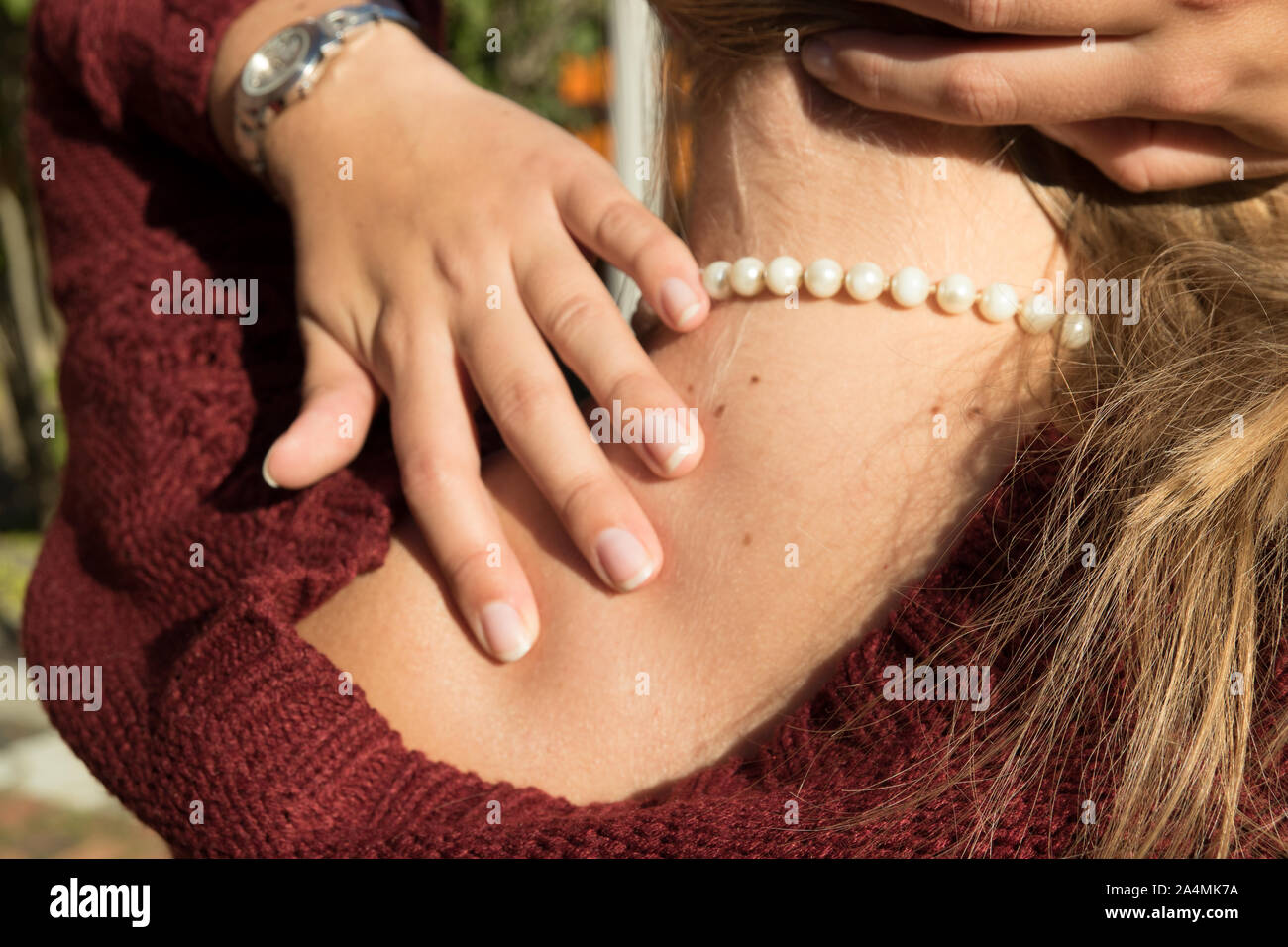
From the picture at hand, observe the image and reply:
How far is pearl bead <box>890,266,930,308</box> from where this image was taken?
0.95 m

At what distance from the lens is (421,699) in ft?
3.40

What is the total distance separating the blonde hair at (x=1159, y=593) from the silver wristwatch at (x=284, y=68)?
958 millimetres

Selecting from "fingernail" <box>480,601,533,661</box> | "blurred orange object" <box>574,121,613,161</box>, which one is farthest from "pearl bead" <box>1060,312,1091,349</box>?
"blurred orange object" <box>574,121,613,161</box>

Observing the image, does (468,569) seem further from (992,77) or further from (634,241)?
(992,77)

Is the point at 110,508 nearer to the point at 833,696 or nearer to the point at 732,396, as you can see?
the point at 732,396

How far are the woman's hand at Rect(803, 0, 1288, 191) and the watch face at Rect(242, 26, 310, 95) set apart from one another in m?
0.72

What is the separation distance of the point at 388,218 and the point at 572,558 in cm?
48

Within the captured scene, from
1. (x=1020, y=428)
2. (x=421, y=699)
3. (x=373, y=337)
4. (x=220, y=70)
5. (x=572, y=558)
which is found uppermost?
(x=220, y=70)

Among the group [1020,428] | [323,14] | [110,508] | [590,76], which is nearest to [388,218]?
[323,14]

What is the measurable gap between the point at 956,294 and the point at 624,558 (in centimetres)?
37

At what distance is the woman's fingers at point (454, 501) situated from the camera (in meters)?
1.02

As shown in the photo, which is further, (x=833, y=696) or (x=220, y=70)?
(x=220, y=70)

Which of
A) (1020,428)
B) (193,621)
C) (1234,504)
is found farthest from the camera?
(193,621)

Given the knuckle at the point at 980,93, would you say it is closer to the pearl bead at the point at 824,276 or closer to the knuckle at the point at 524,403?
the pearl bead at the point at 824,276
